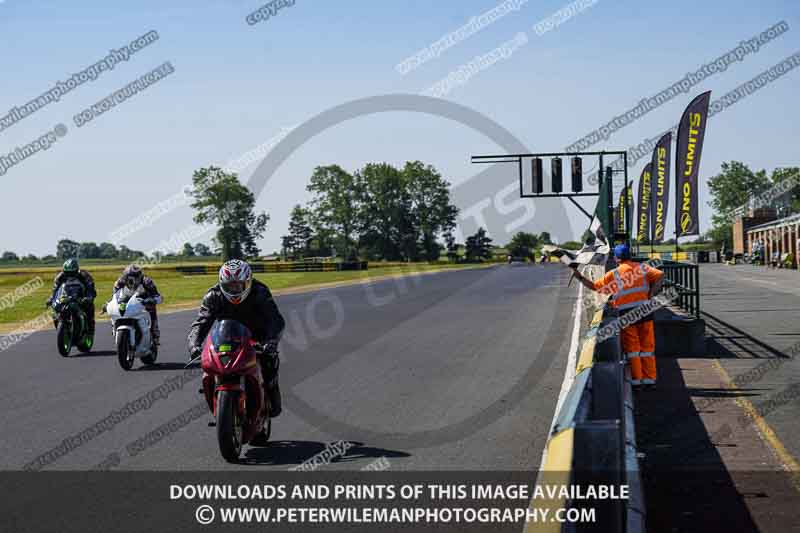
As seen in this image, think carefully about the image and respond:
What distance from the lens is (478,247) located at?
133500 mm

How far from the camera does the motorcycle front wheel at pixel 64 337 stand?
51.0 feet

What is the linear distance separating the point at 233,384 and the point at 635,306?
5.81 m

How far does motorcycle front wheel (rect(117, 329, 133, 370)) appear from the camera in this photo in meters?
13.5

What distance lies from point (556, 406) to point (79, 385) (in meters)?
5.99

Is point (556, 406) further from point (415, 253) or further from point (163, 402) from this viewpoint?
point (415, 253)

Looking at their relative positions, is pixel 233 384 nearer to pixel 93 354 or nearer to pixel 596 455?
pixel 596 455

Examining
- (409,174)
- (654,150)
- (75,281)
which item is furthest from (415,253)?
(75,281)

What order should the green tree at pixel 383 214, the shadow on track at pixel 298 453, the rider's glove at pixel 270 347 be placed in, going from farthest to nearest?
the green tree at pixel 383 214 < the rider's glove at pixel 270 347 < the shadow on track at pixel 298 453

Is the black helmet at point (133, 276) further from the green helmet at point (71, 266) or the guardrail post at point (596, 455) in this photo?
the guardrail post at point (596, 455)

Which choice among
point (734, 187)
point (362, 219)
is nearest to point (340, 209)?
point (362, 219)

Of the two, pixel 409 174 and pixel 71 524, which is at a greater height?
pixel 409 174

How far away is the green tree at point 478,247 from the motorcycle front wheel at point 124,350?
116432mm

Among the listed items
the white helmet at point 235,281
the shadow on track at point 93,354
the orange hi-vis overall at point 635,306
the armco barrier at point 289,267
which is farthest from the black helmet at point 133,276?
the armco barrier at point 289,267

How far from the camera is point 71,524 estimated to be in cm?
551
